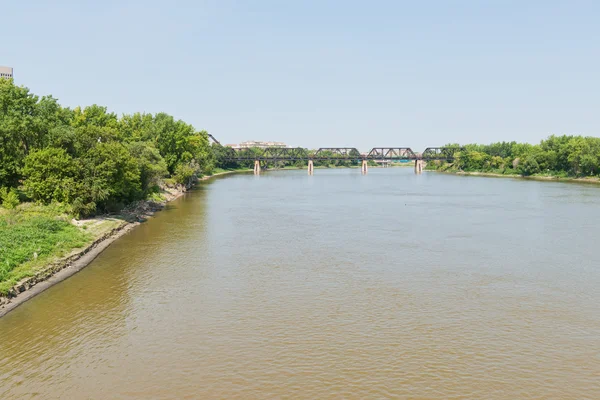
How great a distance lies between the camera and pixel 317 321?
2173 cm

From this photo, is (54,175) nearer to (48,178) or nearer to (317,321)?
(48,178)

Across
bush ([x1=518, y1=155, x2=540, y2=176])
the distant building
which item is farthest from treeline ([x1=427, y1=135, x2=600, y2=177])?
the distant building

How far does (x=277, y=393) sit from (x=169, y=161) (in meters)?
78.7

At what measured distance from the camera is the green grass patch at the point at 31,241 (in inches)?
1025

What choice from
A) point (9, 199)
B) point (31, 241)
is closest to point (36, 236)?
point (31, 241)

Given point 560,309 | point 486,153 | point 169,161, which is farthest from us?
point 486,153

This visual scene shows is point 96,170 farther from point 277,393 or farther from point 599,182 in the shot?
point 599,182

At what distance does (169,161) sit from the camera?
8919cm

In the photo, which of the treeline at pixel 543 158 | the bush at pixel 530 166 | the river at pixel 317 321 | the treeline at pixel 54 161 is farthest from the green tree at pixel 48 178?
the bush at pixel 530 166

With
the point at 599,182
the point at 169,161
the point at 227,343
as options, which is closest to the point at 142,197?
the point at 169,161

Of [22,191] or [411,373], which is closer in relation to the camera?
[411,373]

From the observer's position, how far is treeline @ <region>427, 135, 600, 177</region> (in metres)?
120

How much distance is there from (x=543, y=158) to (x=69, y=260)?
455 feet

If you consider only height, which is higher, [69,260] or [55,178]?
[55,178]
